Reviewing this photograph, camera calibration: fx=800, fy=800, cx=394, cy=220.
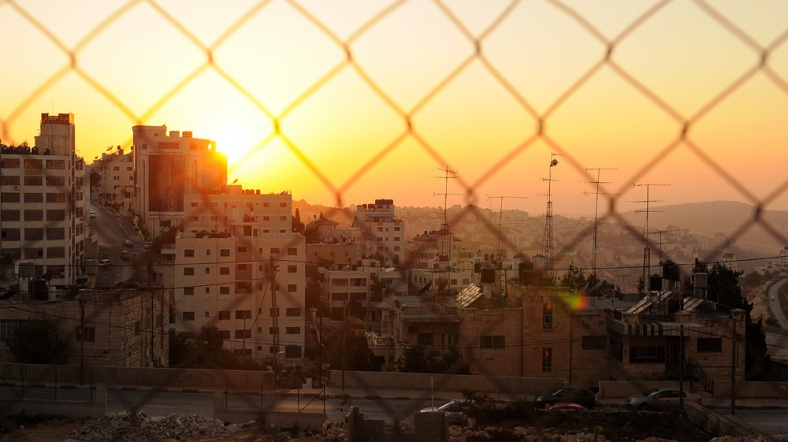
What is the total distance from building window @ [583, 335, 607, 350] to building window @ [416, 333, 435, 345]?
6.83 ft

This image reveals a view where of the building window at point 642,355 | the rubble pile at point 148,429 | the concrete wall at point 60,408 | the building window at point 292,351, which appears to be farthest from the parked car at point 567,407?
the building window at point 292,351

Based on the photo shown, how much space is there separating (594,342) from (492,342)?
4.78 feet

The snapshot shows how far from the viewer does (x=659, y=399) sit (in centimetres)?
898

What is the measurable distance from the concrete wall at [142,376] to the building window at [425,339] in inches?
104

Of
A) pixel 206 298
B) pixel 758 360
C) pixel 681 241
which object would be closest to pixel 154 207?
pixel 206 298

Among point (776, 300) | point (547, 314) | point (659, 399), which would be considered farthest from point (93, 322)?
point (776, 300)

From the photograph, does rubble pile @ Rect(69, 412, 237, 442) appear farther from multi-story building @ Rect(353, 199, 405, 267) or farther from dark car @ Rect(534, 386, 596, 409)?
dark car @ Rect(534, 386, 596, 409)

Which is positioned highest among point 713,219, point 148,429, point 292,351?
point 713,219

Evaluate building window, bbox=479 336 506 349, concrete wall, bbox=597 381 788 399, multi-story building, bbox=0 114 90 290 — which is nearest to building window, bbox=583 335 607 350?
concrete wall, bbox=597 381 788 399

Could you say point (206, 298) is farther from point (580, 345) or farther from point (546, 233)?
point (546, 233)

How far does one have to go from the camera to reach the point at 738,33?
94 centimetres

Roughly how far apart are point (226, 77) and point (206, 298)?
52.1 feet

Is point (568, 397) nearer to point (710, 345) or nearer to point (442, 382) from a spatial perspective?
point (442, 382)

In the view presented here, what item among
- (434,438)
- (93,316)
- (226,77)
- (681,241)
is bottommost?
(93,316)
